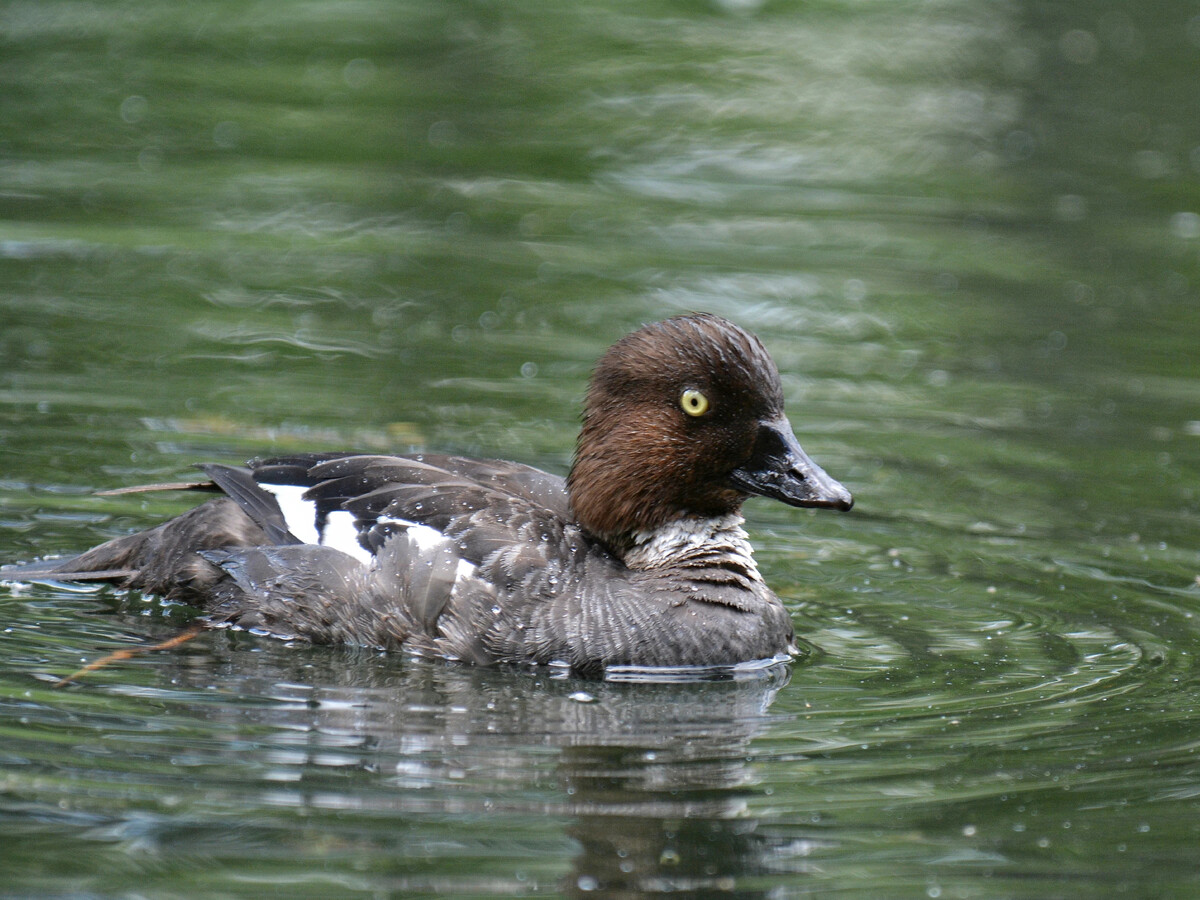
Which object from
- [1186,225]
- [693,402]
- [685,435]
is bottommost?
[1186,225]

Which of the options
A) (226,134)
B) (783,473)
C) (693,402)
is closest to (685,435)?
(693,402)

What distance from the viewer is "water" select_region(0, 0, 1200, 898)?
17.1 ft

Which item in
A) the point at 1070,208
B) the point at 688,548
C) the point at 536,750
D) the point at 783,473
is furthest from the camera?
the point at 1070,208

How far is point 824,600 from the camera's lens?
7781 mm

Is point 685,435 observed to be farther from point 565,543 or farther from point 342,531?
point 342,531

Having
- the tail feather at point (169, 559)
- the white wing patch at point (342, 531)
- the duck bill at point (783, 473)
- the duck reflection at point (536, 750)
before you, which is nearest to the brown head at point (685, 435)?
the duck bill at point (783, 473)

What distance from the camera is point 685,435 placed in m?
7.05

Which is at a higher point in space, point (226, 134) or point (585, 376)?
point (226, 134)

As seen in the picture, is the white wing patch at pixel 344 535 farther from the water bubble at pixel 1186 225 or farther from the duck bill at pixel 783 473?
the water bubble at pixel 1186 225

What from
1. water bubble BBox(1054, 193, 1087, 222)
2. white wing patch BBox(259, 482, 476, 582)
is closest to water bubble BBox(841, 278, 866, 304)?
water bubble BBox(1054, 193, 1087, 222)

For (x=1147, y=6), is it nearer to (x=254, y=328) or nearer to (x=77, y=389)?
(x=254, y=328)

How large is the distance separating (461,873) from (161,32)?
536 inches

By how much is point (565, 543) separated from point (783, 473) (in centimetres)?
94

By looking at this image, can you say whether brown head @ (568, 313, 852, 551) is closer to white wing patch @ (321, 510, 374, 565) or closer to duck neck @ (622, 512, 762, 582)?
duck neck @ (622, 512, 762, 582)
